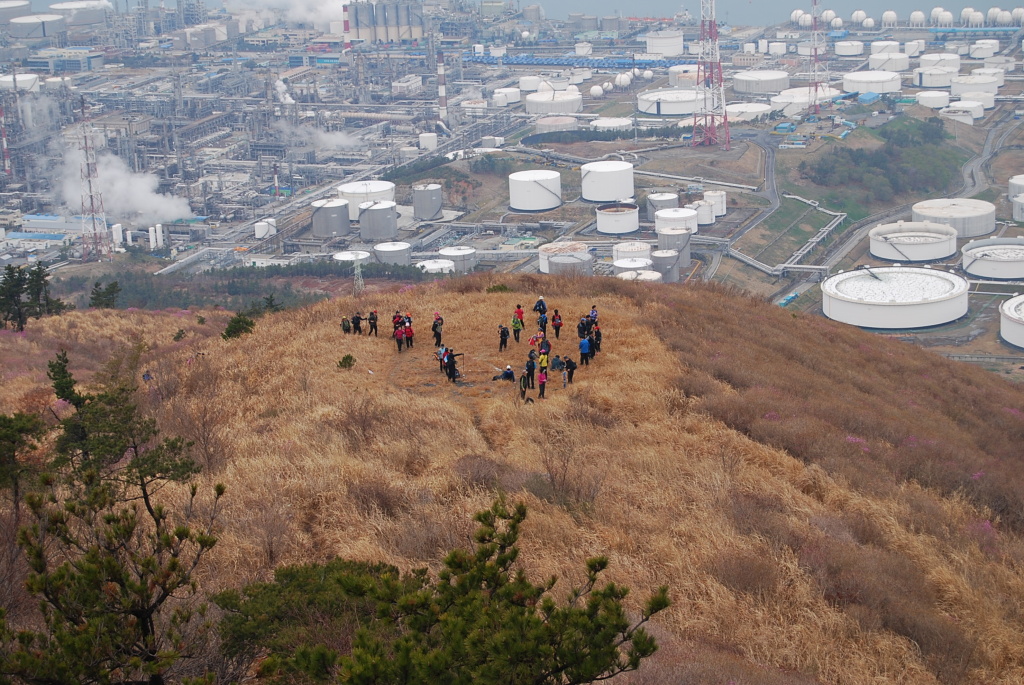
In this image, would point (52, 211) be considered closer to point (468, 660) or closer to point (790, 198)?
Answer: point (790, 198)

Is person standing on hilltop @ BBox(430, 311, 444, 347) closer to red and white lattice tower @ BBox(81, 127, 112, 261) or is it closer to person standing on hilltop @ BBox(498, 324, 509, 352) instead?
person standing on hilltop @ BBox(498, 324, 509, 352)

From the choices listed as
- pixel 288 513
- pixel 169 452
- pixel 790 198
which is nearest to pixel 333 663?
pixel 288 513

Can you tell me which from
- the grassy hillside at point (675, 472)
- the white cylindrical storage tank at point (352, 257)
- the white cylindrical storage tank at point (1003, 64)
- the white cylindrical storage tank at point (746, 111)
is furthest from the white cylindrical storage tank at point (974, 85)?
the grassy hillside at point (675, 472)

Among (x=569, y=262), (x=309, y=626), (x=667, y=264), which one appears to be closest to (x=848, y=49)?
(x=667, y=264)

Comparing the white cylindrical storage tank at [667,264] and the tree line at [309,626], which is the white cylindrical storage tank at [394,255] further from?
the tree line at [309,626]

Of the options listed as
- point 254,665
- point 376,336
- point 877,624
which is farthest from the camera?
point 376,336

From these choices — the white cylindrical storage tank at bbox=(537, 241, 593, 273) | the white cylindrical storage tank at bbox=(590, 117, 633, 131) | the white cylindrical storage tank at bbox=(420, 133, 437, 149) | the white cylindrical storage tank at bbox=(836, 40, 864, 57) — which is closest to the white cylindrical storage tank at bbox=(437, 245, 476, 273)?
the white cylindrical storage tank at bbox=(537, 241, 593, 273)
